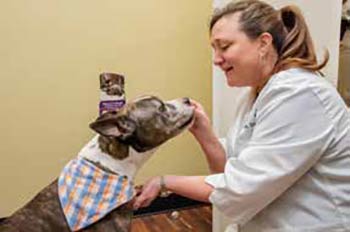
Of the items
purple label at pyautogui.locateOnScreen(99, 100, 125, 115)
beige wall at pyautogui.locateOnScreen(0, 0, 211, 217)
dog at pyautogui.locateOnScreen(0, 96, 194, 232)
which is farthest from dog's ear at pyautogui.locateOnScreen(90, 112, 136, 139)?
beige wall at pyautogui.locateOnScreen(0, 0, 211, 217)

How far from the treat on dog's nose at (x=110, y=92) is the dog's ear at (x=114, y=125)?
104 centimetres

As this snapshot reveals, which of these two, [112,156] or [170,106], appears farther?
[170,106]

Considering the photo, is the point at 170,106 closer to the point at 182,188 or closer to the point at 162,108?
the point at 162,108

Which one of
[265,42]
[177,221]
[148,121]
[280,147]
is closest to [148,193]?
[148,121]

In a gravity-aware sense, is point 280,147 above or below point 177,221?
above

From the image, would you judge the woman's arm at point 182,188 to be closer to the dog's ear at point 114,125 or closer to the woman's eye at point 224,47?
the dog's ear at point 114,125

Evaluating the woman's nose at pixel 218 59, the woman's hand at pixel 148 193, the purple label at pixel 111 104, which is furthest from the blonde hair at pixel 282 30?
the purple label at pixel 111 104

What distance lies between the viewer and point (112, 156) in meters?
1.55

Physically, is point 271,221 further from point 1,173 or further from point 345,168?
point 1,173

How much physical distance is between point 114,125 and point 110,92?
116cm

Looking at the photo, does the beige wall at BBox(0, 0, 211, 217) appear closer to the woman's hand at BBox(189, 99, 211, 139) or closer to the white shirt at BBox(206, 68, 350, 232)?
the woman's hand at BBox(189, 99, 211, 139)

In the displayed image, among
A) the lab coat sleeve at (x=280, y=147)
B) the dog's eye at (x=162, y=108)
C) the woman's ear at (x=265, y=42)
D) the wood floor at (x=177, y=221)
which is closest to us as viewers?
the lab coat sleeve at (x=280, y=147)

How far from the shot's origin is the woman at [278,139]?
1350mm

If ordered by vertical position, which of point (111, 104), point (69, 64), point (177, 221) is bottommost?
point (177, 221)
